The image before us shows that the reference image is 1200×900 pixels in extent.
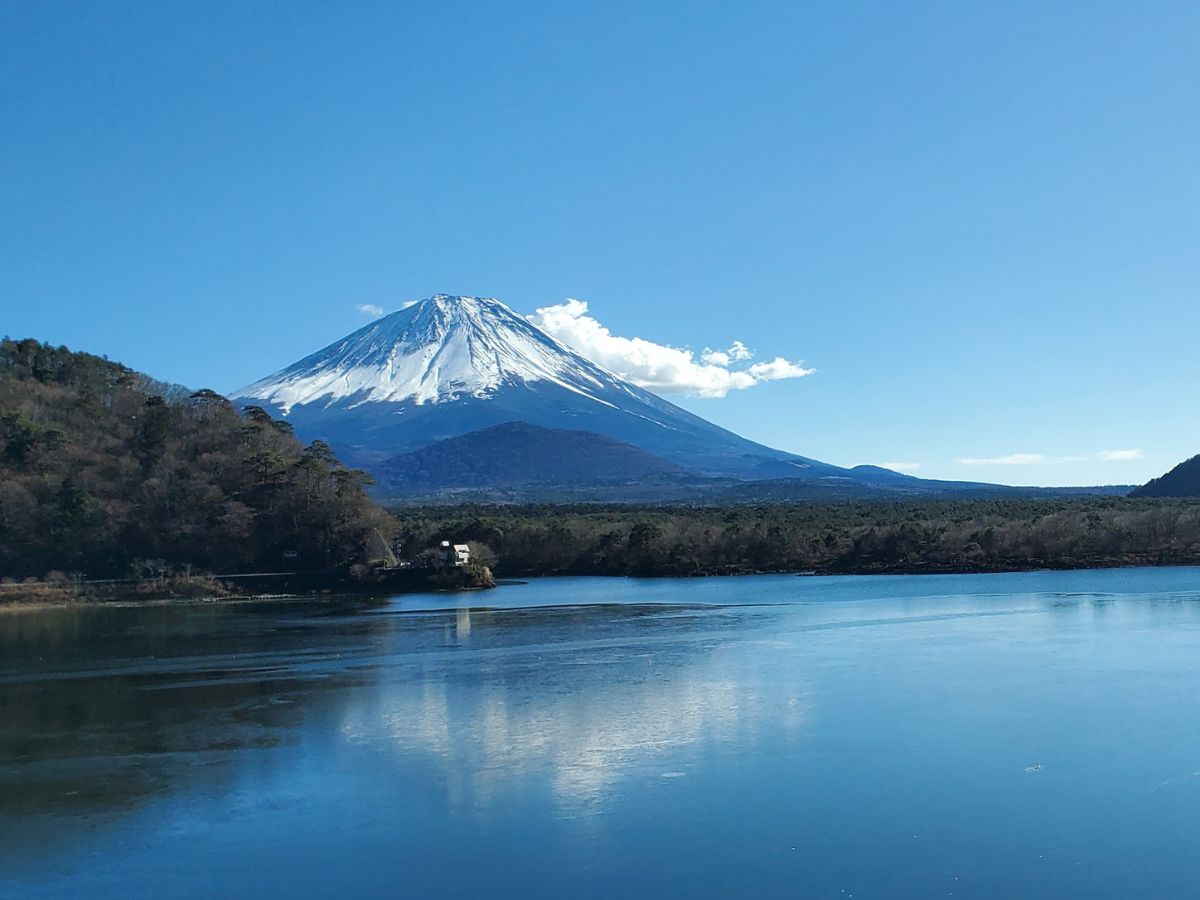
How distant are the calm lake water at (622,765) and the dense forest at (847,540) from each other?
2061 cm

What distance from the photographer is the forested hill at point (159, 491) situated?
44.9 meters

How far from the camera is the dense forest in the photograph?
153 feet

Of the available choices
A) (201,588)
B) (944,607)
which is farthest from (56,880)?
(201,588)

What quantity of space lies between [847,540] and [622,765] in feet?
126

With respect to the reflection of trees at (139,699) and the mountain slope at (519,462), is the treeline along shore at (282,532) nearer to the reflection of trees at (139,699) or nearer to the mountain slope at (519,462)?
the reflection of trees at (139,699)

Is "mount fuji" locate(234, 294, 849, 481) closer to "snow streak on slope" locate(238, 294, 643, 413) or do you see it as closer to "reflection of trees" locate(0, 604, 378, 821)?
"snow streak on slope" locate(238, 294, 643, 413)

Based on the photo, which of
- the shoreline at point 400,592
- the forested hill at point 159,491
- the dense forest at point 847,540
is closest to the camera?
the shoreline at point 400,592

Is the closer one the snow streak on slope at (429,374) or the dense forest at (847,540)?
the dense forest at (847,540)

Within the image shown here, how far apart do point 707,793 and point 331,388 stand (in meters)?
187

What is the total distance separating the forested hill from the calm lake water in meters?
19.0

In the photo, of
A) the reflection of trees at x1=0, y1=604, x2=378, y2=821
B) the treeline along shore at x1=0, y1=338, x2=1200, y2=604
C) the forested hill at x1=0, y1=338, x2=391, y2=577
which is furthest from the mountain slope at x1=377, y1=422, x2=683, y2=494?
the reflection of trees at x1=0, y1=604, x2=378, y2=821

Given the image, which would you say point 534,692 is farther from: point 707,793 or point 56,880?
point 56,880

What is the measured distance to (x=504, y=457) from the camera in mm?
159750

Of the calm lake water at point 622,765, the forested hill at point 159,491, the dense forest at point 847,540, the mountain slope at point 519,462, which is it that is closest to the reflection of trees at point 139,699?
the calm lake water at point 622,765
